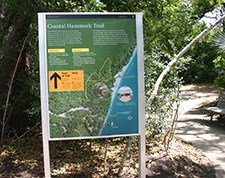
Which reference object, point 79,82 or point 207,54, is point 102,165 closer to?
point 79,82

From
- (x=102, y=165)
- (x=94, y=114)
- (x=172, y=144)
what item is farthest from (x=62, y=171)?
(x=172, y=144)

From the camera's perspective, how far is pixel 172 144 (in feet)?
20.5

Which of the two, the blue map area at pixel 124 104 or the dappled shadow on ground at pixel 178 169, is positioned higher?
the blue map area at pixel 124 104

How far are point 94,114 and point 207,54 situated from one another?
57.8 feet

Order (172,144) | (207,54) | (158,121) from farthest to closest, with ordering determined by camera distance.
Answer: (207,54), (172,144), (158,121)

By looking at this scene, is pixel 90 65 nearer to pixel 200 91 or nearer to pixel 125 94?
pixel 125 94

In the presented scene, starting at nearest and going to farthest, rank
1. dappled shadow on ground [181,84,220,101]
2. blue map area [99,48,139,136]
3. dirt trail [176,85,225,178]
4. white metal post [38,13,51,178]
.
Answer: white metal post [38,13,51,178] < blue map area [99,48,139,136] < dirt trail [176,85,225,178] < dappled shadow on ground [181,84,220,101]

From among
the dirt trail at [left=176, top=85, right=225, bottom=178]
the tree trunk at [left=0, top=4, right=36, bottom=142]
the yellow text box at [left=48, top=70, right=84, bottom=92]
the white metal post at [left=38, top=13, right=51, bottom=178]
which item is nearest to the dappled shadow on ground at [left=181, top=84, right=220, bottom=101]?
the dirt trail at [left=176, top=85, right=225, bottom=178]

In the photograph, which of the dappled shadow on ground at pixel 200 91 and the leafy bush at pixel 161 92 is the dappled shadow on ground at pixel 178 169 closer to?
the leafy bush at pixel 161 92

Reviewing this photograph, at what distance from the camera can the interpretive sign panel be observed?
3771 mm

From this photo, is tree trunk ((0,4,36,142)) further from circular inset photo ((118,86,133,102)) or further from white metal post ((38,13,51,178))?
circular inset photo ((118,86,133,102))

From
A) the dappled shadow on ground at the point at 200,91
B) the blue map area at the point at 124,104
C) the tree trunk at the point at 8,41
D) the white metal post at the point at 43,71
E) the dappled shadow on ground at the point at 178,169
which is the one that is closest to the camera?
the white metal post at the point at 43,71

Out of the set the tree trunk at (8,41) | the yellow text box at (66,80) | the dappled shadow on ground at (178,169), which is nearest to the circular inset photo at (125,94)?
the yellow text box at (66,80)

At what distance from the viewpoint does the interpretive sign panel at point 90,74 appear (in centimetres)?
377
